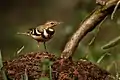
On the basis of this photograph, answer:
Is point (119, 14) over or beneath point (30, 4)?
beneath

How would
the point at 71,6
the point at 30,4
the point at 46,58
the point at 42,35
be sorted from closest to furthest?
the point at 46,58, the point at 42,35, the point at 71,6, the point at 30,4

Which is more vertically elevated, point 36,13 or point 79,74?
point 36,13

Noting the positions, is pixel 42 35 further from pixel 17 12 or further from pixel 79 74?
pixel 17 12

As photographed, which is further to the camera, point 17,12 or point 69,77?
point 17,12

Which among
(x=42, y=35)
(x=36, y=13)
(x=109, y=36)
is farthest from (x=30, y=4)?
(x=42, y=35)

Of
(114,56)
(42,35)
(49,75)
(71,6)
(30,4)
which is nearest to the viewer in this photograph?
(49,75)

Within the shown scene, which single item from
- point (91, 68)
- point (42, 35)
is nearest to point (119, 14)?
point (42, 35)

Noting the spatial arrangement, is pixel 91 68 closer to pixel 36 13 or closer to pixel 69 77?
pixel 69 77

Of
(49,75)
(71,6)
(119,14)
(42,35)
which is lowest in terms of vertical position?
(49,75)

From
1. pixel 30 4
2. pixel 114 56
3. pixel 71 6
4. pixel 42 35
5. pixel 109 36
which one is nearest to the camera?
pixel 42 35
